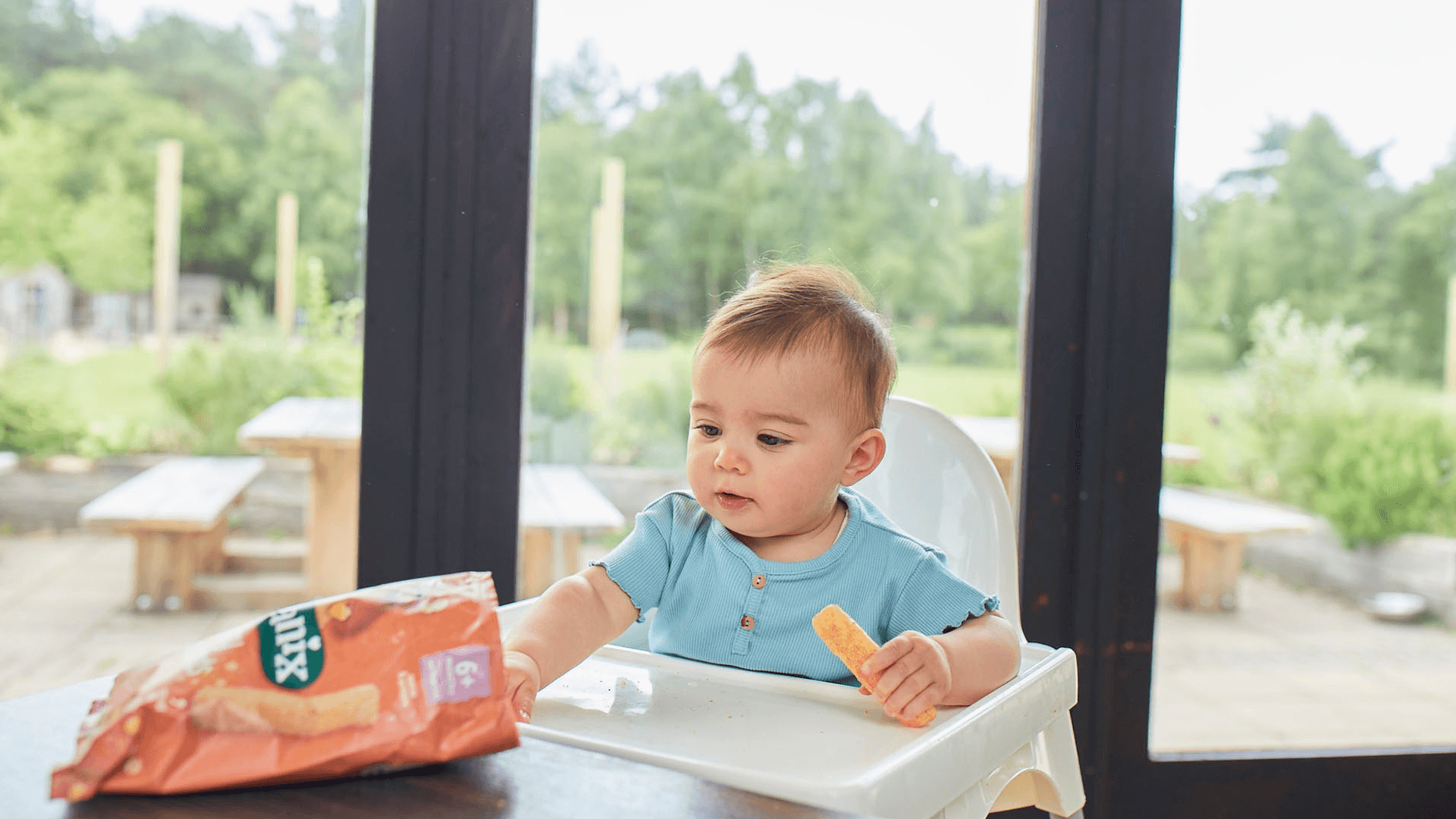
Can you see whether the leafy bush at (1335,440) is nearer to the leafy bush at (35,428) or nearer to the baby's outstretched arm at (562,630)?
the baby's outstretched arm at (562,630)

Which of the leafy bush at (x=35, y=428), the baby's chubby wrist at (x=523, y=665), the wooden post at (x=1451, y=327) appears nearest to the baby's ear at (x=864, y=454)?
the baby's chubby wrist at (x=523, y=665)

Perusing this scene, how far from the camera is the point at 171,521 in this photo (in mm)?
1565

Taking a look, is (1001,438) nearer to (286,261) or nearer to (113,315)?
(286,261)

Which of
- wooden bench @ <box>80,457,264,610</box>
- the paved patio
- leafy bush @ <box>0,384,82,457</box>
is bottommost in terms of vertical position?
the paved patio

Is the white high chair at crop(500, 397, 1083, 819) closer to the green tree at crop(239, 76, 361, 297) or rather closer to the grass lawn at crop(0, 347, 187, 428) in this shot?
the green tree at crop(239, 76, 361, 297)

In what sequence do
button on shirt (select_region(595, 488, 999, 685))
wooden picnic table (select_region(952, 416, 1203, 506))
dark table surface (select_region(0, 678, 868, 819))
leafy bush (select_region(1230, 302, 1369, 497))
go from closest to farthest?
dark table surface (select_region(0, 678, 868, 819)) → button on shirt (select_region(595, 488, 999, 685)) → wooden picnic table (select_region(952, 416, 1203, 506)) → leafy bush (select_region(1230, 302, 1369, 497))

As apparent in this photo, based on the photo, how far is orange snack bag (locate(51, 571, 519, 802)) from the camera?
1.56ft

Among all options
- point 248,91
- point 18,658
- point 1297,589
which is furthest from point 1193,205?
point 18,658

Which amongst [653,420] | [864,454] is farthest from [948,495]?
[653,420]

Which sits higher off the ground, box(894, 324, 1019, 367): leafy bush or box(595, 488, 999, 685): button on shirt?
box(894, 324, 1019, 367): leafy bush

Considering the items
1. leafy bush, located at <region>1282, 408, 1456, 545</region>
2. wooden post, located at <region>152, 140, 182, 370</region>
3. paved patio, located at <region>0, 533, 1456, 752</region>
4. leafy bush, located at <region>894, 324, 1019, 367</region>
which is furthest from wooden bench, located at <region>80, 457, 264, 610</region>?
leafy bush, located at <region>1282, 408, 1456, 545</region>

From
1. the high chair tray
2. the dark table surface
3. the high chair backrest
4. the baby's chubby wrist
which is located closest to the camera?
the dark table surface

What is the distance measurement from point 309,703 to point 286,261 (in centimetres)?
122

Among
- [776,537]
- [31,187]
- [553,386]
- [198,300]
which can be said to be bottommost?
[776,537]
